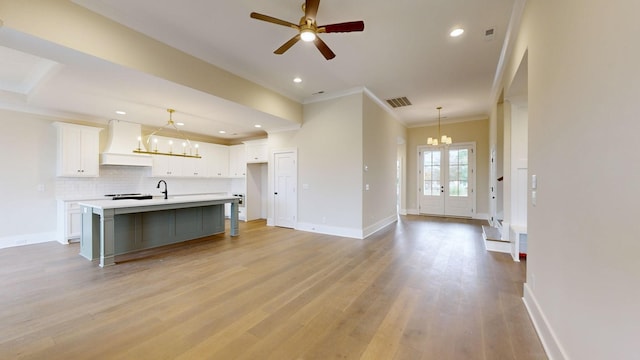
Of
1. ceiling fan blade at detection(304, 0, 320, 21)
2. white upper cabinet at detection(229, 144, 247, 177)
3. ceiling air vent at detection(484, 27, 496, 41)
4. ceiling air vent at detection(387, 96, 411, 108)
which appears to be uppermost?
ceiling air vent at detection(484, 27, 496, 41)

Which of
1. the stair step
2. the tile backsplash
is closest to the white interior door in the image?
the tile backsplash

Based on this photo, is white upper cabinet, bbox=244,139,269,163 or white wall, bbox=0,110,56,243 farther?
white upper cabinet, bbox=244,139,269,163

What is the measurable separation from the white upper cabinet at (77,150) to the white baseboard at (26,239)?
1.27m

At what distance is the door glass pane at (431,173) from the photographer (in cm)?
A: 850

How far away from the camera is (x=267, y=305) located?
101 inches

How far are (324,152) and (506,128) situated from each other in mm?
3497

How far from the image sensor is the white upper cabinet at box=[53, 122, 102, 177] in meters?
5.24

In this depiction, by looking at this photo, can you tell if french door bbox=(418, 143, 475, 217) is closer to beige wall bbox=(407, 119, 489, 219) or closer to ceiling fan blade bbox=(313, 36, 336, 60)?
beige wall bbox=(407, 119, 489, 219)

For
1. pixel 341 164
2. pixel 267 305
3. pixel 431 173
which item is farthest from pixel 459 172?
pixel 267 305

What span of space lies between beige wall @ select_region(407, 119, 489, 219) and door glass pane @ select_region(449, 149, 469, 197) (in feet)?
0.98

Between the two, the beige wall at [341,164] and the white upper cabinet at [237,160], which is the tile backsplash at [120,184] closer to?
the white upper cabinet at [237,160]

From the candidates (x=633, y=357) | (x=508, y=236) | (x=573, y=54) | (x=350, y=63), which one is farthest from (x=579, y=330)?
(x=350, y=63)

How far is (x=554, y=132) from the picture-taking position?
1.84 metres

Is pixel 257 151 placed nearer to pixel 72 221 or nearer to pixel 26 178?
pixel 72 221
